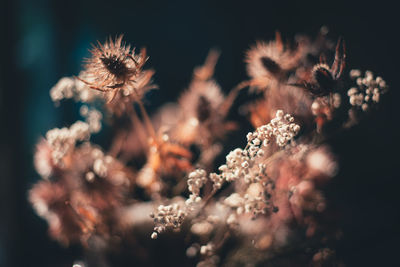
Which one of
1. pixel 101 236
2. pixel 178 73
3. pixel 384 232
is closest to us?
pixel 101 236

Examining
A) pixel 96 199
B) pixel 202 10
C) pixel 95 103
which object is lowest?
pixel 96 199

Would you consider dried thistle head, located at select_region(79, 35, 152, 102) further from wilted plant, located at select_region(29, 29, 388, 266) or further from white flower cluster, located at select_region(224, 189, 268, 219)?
white flower cluster, located at select_region(224, 189, 268, 219)

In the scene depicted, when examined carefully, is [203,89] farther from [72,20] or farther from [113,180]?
[72,20]

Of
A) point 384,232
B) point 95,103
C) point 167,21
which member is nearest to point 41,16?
point 167,21

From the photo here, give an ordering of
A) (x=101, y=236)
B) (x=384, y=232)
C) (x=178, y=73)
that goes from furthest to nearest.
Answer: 1. (x=178, y=73)
2. (x=384, y=232)
3. (x=101, y=236)

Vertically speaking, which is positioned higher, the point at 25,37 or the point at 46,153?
the point at 25,37

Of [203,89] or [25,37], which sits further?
[25,37]

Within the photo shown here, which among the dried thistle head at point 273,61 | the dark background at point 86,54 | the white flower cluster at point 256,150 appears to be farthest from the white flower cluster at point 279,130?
the dark background at point 86,54
